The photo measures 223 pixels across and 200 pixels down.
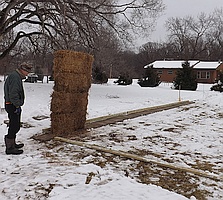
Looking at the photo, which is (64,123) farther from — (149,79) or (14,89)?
(149,79)

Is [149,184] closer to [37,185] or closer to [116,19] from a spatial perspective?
[37,185]

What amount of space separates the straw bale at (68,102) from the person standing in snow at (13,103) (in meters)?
1.22

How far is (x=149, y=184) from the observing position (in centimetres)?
375

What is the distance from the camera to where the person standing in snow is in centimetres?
491

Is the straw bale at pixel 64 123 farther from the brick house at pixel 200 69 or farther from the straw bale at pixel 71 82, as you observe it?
the brick house at pixel 200 69

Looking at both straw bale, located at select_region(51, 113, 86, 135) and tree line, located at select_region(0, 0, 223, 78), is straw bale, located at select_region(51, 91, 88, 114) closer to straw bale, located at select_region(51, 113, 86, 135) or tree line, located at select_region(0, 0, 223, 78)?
straw bale, located at select_region(51, 113, 86, 135)

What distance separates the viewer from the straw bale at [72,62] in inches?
244

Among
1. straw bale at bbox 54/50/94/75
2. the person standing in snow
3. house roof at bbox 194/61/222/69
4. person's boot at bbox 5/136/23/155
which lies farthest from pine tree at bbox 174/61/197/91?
person's boot at bbox 5/136/23/155

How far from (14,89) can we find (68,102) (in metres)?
1.70

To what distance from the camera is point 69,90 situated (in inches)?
252

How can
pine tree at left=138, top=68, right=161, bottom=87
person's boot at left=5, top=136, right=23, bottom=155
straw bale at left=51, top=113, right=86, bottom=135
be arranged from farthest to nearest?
pine tree at left=138, top=68, right=161, bottom=87, straw bale at left=51, top=113, right=86, bottom=135, person's boot at left=5, top=136, right=23, bottom=155

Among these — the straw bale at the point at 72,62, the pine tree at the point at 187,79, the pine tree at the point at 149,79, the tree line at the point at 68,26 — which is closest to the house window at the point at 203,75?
the pine tree at the point at 149,79

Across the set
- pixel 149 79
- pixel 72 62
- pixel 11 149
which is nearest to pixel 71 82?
pixel 72 62

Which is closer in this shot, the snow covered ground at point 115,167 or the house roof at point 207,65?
the snow covered ground at point 115,167
